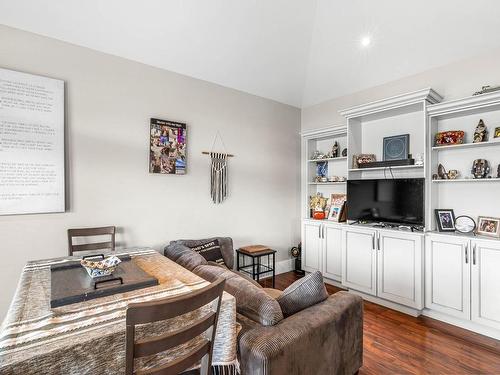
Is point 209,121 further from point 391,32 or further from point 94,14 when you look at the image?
point 391,32

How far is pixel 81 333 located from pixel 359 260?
3103 millimetres

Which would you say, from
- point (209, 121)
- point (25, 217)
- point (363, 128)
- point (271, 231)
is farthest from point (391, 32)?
point (25, 217)

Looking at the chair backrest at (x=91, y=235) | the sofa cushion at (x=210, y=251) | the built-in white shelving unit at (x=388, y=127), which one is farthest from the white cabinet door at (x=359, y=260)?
the chair backrest at (x=91, y=235)

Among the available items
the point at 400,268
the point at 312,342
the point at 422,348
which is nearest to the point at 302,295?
the point at 312,342

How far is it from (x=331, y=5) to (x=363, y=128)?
1592mm

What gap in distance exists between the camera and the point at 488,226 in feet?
8.95

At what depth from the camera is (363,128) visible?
12.6 feet

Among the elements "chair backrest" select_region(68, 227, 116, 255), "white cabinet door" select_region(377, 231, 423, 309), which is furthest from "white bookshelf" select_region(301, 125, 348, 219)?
"chair backrest" select_region(68, 227, 116, 255)

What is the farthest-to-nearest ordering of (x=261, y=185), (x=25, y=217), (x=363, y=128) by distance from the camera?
(x=261, y=185), (x=363, y=128), (x=25, y=217)

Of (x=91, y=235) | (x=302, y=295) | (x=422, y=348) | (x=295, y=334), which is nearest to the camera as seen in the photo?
(x=295, y=334)

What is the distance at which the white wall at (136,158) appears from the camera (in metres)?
2.48

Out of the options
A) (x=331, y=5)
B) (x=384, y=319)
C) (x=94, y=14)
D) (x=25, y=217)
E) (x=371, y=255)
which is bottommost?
(x=384, y=319)

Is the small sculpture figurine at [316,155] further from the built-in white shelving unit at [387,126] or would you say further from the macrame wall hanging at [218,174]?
the macrame wall hanging at [218,174]

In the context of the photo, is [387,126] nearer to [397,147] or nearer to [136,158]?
[397,147]
